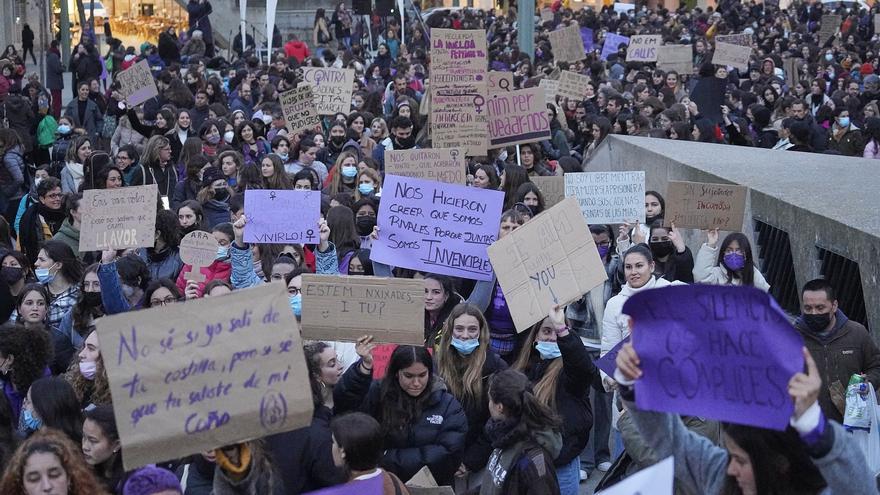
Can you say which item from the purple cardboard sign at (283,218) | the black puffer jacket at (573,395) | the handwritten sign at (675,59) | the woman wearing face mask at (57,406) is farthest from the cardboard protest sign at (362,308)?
the handwritten sign at (675,59)

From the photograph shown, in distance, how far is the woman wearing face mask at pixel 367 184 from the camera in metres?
10.4

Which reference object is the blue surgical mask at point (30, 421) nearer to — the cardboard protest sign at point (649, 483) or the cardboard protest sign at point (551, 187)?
the cardboard protest sign at point (649, 483)

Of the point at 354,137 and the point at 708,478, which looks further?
the point at 354,137

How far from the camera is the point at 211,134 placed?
13570 mm

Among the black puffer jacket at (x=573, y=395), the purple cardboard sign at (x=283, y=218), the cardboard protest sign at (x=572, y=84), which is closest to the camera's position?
the black puffer jacket at (x=573, y=395)

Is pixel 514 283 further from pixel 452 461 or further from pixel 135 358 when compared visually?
pixel 135 358

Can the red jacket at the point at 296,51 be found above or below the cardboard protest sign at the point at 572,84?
below

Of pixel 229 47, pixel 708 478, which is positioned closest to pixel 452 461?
pixel 708 478

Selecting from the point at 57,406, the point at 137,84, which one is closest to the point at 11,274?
the point at 57,406

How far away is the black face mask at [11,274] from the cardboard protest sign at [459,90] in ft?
14.3

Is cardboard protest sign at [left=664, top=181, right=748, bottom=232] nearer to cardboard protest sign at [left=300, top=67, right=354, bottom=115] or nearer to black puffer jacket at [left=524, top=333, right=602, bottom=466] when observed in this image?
black puffer jacket at [left=524, top=333, right=602, bottom=466]

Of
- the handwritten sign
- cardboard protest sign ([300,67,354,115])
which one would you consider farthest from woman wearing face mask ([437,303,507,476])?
the handwritten sign

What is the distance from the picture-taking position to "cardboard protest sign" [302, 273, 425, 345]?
597 centimetres

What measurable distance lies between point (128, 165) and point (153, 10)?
32653 millimetres
